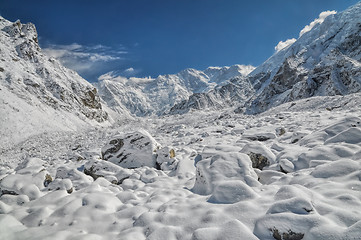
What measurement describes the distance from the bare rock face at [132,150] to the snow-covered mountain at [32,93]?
95.0 ft

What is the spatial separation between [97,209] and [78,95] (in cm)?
7687

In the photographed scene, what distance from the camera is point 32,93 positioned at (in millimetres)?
50500

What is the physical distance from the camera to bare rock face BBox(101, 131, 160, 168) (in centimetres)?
849

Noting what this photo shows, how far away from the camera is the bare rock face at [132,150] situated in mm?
8492

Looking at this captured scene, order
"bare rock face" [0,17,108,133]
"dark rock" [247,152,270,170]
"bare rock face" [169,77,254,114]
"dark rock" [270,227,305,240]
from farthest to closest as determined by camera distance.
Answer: "bare rock face" [169,77,254,114] < "bare rock face" [0,17,108,133] < "dark rock" [247,152,270,170] < "dark rock" [270,227,305,240]

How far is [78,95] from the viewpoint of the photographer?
234 feet

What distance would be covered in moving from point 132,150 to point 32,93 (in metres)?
55.7

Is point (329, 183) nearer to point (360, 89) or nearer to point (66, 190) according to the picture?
point (66, 190)

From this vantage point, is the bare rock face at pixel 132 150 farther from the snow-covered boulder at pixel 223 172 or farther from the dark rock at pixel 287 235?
the dark rock at pixel 287 235

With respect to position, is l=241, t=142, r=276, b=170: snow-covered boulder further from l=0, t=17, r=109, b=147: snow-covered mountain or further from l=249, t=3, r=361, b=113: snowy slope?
l=249, t=3, r=361, b=113: snowy slope

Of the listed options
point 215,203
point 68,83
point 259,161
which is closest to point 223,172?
point 215,203

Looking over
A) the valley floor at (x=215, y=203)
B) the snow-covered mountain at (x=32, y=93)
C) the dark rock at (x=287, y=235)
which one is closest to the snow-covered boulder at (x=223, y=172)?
the valley floor at (x=215, y=203)

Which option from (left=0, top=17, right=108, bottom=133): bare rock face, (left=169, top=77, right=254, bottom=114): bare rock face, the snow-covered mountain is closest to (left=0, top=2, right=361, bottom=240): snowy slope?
the snow-covered mountain

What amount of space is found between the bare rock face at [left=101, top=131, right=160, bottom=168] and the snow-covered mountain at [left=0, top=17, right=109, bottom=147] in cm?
2896
